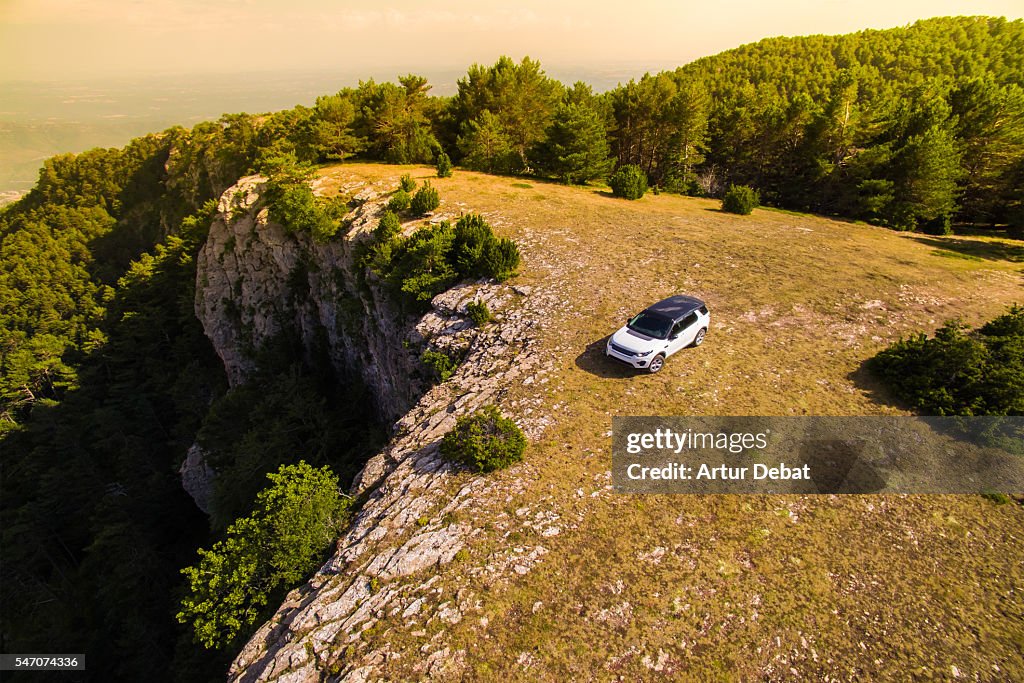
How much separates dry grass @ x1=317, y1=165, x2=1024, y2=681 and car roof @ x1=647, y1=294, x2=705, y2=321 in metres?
1.96

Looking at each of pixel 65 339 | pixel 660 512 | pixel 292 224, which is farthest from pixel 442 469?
pixel 65 339

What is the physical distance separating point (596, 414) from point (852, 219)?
3639 cm

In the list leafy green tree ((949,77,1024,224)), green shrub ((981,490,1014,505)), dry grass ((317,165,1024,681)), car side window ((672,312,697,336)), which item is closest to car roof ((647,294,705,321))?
car side window ((672,312,697,336))

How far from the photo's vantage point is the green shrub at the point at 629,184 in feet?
128

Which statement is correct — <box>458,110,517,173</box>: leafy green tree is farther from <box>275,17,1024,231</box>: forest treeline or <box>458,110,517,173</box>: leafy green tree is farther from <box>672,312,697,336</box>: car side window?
<box>672,312,697,336</box>: car side window

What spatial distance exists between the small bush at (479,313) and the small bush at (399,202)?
14.4m

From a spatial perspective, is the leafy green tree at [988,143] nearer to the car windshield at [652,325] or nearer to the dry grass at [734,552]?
the dry grass at [734,552]

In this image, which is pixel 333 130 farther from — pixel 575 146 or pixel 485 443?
pixel 485 443

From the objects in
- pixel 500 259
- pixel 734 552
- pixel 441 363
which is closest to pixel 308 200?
pixel 500 259

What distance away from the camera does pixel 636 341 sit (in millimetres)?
16891

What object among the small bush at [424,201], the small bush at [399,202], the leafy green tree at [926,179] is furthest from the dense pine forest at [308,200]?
the small bush at [424,201]

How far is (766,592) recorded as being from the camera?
10.3m

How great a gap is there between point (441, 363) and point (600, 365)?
7.51 m

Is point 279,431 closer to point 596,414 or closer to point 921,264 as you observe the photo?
point 596,414
